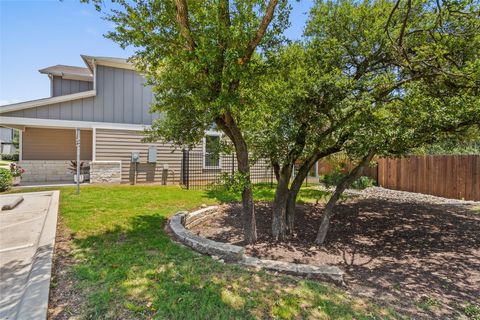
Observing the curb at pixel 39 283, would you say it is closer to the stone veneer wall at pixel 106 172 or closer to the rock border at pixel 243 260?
the rock border at pixel 243 260

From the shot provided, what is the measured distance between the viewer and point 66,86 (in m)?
13.6

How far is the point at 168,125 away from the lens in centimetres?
553

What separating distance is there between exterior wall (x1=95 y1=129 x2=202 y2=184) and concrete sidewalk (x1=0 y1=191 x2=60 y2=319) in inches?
193

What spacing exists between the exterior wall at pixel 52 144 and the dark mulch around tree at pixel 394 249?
9170 mm

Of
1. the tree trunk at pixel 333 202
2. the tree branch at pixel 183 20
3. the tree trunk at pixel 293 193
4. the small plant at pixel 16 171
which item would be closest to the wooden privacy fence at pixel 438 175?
the tree trunk at pixel 333 202

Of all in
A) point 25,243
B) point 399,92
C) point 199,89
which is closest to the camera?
point 199,89

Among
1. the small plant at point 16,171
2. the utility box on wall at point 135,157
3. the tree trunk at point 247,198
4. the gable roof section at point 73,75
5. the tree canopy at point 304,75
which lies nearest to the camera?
the tree canopy at point 304,75

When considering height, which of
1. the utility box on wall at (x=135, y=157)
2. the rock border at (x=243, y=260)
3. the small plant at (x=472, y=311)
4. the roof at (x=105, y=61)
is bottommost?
the small plant at (x=472, y=311)

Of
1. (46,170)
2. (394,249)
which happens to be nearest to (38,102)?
(46,170)

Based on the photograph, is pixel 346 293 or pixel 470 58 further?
pixel 470 58

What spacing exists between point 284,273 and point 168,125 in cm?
368

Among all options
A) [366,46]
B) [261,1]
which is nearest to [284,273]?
[261,1]

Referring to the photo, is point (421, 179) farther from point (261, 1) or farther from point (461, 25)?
point (261, 1)

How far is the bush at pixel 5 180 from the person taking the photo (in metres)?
9.23
